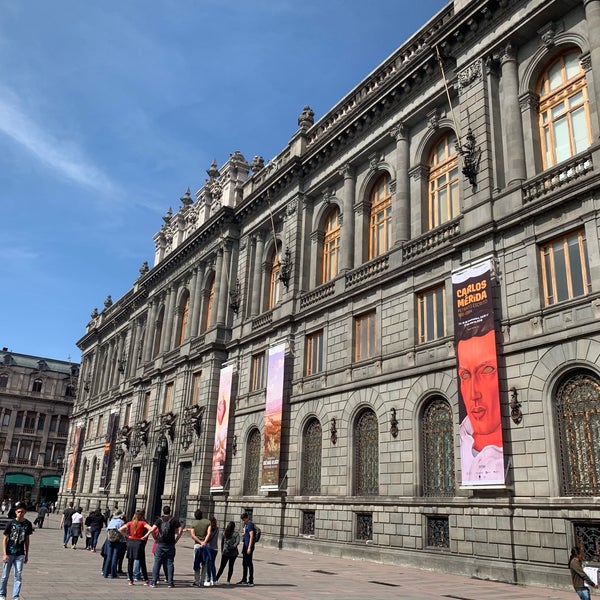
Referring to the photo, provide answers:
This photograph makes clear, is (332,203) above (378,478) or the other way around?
above

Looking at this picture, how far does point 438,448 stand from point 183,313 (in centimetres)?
2821

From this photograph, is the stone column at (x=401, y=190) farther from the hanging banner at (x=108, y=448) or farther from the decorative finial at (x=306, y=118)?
the hanging banner at (x=108, y=448)

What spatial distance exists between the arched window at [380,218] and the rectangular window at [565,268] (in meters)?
8.66

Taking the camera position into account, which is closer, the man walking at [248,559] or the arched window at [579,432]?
the man walking at [248,559]

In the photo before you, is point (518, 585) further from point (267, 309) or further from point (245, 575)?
point (267, 309)

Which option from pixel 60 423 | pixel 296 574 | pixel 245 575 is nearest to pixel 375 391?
pixel 296 574

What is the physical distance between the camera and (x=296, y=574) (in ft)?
58.1

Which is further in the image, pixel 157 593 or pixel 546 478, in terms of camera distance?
pixel 546 478

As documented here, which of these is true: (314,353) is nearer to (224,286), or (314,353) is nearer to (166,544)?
(224,286)

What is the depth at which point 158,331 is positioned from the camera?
161 feet

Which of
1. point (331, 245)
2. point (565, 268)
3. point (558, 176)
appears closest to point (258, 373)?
point (331, 245)

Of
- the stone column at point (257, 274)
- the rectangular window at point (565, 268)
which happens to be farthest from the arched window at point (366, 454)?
the stone column at point (257, 274)

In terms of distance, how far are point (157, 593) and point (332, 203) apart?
21501mm

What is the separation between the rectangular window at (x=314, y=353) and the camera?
92.5ft
